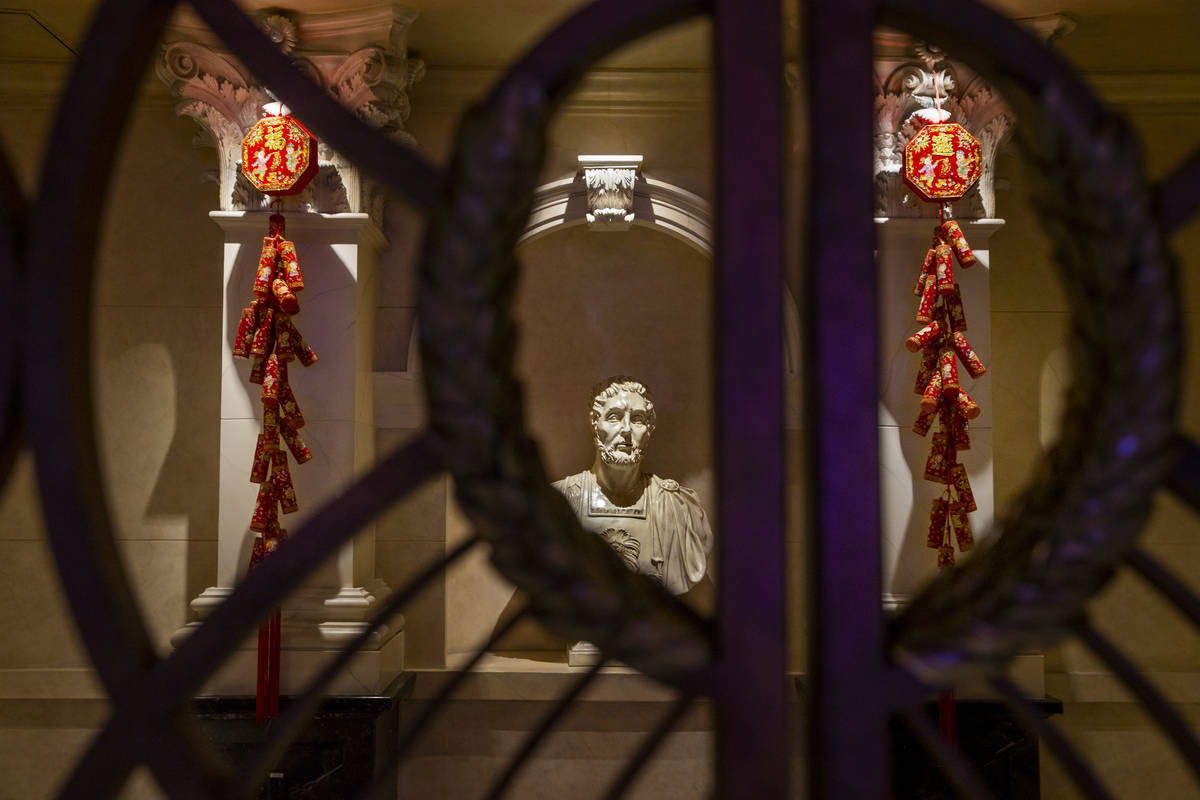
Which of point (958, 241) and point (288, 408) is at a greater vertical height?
point (958, 241)

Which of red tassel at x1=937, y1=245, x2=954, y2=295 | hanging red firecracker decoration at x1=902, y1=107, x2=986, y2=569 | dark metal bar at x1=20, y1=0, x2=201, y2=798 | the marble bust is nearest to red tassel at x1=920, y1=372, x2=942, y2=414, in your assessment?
hanging red firecracker decoration at x1=902, y1=107, x2=986, y2=569

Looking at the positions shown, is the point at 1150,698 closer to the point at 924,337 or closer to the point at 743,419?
the point at 743,419

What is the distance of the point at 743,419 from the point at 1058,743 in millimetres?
266

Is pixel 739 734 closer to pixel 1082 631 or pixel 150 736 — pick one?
pixel 1082 631

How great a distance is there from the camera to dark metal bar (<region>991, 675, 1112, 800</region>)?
51 cm

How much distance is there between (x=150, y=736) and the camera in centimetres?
51

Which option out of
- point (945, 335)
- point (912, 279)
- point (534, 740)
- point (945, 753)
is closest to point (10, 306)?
point (534, 740)

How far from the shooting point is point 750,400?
1.65 feet

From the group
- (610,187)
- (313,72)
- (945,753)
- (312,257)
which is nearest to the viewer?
(945,753)

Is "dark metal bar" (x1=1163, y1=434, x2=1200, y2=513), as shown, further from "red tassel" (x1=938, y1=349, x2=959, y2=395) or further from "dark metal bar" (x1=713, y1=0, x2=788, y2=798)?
"red tassel" (x1=938, y1=349, x2=959, y2=395)

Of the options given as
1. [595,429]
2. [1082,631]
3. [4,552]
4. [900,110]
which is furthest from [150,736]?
[4,552]

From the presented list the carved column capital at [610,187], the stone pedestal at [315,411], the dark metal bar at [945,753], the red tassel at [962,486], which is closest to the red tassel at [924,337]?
the red tassel at [962,486]

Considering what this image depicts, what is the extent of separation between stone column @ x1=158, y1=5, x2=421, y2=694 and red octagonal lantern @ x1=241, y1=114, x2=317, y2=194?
6.8 inches

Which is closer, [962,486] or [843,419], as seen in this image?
[843,419]
